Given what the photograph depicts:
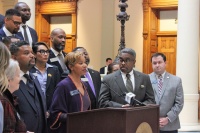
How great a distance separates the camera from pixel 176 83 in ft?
17.1

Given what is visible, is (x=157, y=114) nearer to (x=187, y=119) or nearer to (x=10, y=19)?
(x=10, y=19)

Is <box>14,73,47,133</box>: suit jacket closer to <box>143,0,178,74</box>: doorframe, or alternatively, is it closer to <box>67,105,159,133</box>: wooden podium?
<box>67,105,159,133</box>: wooden podium

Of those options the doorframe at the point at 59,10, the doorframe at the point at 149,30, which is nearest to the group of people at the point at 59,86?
the doorframe at the point at 149,30

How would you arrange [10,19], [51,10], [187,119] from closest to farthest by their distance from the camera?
1. [10,19]
2. [187,119]
3. [51,10]

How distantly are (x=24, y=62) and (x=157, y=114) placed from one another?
1342 millimetres

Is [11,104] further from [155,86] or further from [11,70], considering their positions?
[155,86]

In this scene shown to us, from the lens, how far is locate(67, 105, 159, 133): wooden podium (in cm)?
303

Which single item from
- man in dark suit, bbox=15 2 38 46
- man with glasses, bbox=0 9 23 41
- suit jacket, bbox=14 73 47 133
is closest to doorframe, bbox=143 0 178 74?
man in dark suit, bbox=15 2 38 46

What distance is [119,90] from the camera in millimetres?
4371

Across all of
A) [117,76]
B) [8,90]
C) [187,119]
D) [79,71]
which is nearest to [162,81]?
[117,76]

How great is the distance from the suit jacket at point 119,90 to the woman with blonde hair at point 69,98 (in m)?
0.20

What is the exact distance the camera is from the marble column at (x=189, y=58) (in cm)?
959

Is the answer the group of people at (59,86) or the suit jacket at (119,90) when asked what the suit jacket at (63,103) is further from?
the suit jacket at (119,90)

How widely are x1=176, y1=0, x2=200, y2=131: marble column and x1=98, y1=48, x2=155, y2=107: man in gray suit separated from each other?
5.31 m
